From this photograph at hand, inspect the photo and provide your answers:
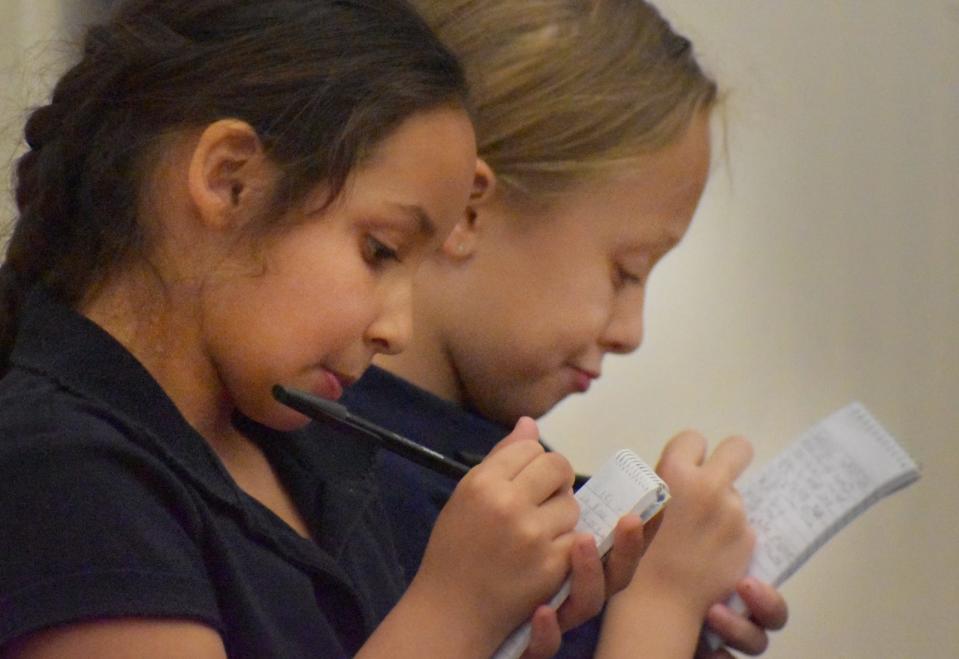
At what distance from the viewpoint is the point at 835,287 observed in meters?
1.48

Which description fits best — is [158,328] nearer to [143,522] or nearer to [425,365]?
[143,522]

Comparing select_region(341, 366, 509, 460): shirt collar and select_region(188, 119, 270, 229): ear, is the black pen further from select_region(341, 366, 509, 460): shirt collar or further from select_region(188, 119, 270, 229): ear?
select_region(341, 366, 509, 460): shirt collar

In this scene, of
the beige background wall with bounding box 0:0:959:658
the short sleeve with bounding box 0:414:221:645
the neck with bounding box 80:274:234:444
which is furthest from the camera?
the beige background wall with bounding box 0:0:959:658

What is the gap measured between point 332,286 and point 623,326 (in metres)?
0.35

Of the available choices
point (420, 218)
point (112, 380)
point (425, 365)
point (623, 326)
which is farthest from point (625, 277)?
point (112, 380)

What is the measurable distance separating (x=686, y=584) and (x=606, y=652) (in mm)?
70

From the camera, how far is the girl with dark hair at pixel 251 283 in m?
0.65

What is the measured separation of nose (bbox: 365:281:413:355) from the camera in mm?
703

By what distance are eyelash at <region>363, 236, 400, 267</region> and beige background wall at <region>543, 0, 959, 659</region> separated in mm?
778

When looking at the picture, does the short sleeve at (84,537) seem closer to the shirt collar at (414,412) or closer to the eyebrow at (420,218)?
the eyebrow at (420,218)

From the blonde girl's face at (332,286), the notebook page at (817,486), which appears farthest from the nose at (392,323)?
the notebook page at (817,486)

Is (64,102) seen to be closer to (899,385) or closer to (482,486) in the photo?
(482,486)

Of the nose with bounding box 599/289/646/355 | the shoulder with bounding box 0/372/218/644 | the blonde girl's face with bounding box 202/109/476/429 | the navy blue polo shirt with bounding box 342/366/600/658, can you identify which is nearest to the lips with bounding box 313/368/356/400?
the blonde girl's face with bounding box 202/109/476/429

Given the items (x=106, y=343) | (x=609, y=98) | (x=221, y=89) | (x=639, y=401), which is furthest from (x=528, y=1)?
(x=639, y=401)
